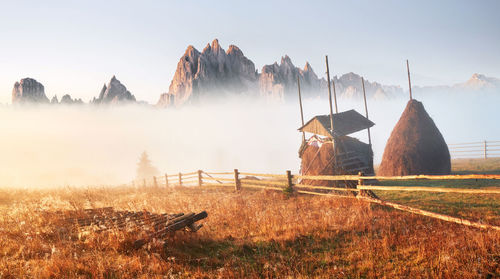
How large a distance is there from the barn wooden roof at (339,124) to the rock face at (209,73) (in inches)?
5205

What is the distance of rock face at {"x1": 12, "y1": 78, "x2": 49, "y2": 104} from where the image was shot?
14400cm

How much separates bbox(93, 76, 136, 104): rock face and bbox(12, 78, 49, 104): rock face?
33.4m

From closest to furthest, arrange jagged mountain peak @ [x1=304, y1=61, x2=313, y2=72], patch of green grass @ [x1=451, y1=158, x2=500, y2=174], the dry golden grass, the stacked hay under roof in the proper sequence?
the dry golden grass
the stacked hay under roof
patch of green grass @ [x1=451, y1=158, x2=500, y2=174]
jagged mountain peak @ [x1=304, y1=61, x2=313, y2=72]

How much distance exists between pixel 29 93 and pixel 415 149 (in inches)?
7886

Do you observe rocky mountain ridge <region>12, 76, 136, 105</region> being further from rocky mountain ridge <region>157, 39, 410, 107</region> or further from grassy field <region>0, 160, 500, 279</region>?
grassy field <region>0, 160, 500, 279</region>

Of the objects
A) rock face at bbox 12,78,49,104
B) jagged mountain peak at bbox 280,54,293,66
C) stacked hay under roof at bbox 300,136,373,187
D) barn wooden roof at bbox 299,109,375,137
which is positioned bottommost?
stacked hay under roof at bbox 300,136,373,187

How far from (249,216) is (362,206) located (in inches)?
156

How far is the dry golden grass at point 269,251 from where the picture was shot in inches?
148

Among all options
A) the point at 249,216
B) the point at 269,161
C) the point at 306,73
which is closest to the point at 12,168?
the point at 269,161

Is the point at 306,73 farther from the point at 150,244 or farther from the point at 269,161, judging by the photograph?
the point at 150,244

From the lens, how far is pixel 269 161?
148m

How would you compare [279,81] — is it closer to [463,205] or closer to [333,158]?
[333,158]

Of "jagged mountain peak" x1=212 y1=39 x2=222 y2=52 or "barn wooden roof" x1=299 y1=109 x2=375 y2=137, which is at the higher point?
"jagged mountain peak" x1=212 y1=39 x2=222 y2=52

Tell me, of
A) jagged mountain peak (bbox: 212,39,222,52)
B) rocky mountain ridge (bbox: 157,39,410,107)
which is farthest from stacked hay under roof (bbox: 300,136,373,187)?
jagged mountain peak (bbox: 212,39,222,52)
